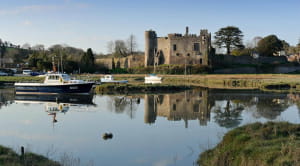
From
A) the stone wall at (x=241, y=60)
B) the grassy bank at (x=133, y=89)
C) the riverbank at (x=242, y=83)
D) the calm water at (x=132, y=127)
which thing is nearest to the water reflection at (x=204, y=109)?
the calm water at (x=132, y=127)

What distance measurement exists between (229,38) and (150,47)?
615 inches

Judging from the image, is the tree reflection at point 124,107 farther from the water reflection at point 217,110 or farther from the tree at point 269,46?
the tree at point 269,46

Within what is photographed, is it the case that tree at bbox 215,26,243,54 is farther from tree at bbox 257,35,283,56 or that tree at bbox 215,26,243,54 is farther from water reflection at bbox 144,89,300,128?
water reflection at bbox 144,89,300,128

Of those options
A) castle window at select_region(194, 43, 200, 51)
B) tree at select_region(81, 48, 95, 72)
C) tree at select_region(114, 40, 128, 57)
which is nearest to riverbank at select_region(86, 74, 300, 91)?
castle window at select_region(194, 43, 200, 51)

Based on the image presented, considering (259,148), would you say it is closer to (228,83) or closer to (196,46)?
(228,83)

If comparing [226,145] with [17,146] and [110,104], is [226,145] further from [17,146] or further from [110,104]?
[110,104]

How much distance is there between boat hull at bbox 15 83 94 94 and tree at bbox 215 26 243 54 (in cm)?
3776

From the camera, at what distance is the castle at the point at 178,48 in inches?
2080

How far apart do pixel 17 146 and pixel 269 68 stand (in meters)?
51.3

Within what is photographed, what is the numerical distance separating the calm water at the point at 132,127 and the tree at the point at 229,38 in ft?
129

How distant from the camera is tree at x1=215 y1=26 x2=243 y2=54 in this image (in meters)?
59.9

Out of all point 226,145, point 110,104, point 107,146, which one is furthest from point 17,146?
point 110,104

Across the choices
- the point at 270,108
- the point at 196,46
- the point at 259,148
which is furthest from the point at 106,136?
the point at 196,46

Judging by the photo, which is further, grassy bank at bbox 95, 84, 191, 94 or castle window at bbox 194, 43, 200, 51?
castle window at bbox 194, 43, 200, 51
